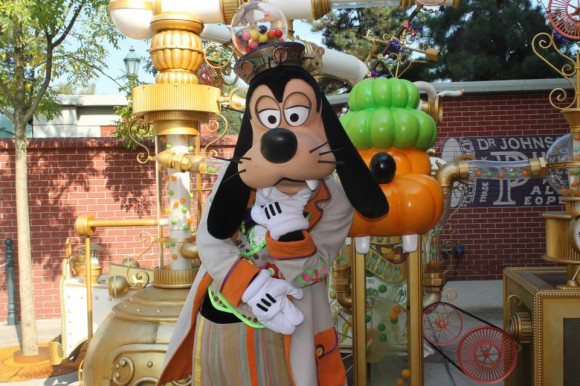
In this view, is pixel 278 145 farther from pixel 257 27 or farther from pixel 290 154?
pixel 257 27

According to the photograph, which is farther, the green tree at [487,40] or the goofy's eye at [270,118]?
the green tree at [487,40]

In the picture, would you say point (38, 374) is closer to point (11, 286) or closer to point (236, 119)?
point (11, 286)

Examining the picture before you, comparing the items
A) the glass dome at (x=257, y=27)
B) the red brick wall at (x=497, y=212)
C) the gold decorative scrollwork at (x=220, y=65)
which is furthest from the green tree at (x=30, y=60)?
the red brick wall at (x=497, y=212)

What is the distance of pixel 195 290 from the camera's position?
79.3 inches

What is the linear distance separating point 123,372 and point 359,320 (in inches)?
45.7

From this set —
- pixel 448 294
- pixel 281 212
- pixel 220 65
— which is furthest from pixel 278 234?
pixel 448 294

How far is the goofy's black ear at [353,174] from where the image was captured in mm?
1842

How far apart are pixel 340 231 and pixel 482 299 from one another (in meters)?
5.36

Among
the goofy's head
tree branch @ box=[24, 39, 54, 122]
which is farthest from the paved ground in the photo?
tree branch @ box=[24, 39, 54, 122]

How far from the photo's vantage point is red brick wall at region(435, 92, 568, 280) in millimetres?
7727

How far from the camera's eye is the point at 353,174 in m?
1.86

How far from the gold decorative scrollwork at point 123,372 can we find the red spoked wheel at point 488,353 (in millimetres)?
1558

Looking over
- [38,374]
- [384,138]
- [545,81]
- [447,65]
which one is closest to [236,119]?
[447,65]

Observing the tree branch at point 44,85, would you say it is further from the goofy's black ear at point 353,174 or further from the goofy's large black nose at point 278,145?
the goofy's large black nose at point 278,145
